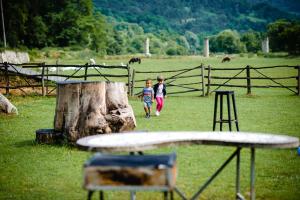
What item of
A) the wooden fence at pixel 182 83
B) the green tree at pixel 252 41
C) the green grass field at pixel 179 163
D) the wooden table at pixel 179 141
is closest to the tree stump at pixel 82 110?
the green grass field at pixel 179 163

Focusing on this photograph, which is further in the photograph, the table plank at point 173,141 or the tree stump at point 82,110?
the tree stump at point 82,110

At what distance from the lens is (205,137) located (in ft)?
20.2

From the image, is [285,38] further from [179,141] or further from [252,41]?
[179,141]

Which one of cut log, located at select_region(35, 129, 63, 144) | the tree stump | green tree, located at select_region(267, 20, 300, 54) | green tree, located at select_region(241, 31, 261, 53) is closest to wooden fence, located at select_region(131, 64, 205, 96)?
cut log, located at select_region(35, 129, 63, 144)

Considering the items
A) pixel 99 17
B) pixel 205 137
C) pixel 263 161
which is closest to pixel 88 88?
pixel 263 161

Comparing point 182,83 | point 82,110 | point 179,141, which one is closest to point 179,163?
point 82,110

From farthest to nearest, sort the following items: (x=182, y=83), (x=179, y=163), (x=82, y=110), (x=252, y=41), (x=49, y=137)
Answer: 1. (x=252, y=41)
2. (x=182, y=83)
3. (x=49, y=137)
4. (x=82, y=110)
5. (x=179, y=163)

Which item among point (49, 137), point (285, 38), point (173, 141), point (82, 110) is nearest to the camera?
point (173, 141)

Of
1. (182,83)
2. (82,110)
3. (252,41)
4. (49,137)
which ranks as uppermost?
(252,41)

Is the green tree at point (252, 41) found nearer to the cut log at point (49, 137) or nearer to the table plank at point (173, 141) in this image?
the cut log at point (49, 137)

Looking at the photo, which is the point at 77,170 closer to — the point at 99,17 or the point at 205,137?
the point at 205,137

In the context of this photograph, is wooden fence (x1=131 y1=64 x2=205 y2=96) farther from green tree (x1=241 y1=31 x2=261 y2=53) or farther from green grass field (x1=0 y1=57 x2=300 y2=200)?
green tree (x1=241 y1=31 x2=261 y2=53)

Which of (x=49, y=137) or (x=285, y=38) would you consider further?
(x=285, y=38)

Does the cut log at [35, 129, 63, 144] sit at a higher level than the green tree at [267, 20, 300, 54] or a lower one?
lower
